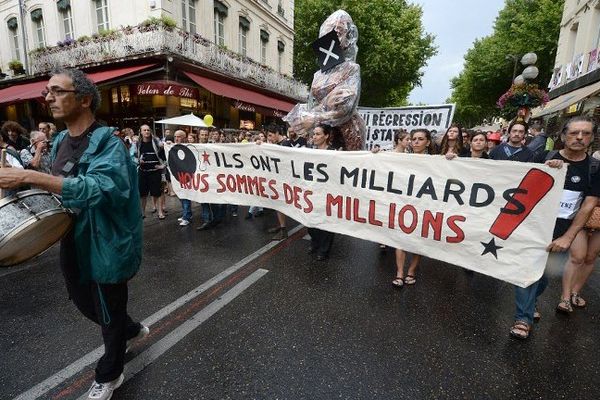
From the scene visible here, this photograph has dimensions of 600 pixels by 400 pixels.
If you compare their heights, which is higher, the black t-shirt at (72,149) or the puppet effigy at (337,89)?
the puppet effigy at (337,89)

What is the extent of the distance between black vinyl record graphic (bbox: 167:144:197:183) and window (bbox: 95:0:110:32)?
11474 millimetres

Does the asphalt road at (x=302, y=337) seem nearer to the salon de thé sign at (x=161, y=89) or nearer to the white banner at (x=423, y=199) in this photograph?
the white banner at (x=423, y=199)

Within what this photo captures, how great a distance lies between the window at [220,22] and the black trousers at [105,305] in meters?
15.3

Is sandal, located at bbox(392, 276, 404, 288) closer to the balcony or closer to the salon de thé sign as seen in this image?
the salon de thé sign

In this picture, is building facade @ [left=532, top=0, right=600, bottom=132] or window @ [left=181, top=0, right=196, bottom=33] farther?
window @ [left=181, top=0, right=196, bottom=33]

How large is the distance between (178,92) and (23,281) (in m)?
8.70

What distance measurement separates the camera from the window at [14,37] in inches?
653

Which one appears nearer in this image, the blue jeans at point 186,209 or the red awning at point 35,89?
the blue jeans at point 186,209

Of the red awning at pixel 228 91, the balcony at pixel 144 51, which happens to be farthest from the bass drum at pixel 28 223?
the balcony at pixel 144 51

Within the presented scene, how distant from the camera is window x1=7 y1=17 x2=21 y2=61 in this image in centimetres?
1659

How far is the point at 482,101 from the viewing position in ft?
104

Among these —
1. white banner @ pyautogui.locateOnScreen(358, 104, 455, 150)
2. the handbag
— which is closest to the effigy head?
white banner @ pyautogui.locateOnScreen(358, 104, 455, 150)

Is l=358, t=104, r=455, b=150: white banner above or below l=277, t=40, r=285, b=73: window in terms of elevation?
below

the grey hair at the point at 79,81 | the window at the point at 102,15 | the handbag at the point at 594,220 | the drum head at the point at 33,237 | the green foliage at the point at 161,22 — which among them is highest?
the window at the point at 102,15
